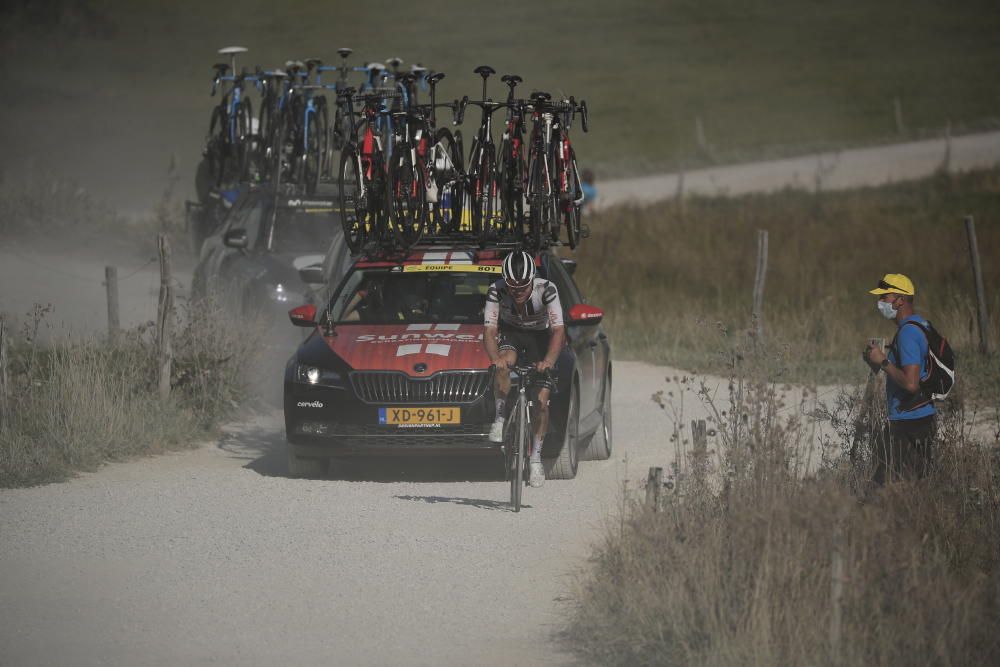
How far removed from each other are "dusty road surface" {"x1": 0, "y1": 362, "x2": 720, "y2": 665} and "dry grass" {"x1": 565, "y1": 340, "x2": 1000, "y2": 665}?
482 mm

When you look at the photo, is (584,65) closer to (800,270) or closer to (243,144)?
(800,270)

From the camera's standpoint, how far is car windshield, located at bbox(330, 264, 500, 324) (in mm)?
12852

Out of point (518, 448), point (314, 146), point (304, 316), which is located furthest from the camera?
point (314, 146)

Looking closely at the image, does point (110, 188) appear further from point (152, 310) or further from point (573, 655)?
point (573, 655)

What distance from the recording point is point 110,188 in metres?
48.2

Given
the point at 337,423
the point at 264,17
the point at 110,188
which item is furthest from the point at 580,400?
the point at 264,17

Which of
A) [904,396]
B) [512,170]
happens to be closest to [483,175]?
[512,170]

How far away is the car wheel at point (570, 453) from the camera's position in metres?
12.0

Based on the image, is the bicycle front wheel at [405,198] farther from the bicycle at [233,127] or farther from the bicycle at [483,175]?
the bicycle at [233,127]

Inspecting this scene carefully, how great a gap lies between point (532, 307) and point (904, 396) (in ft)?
10.2

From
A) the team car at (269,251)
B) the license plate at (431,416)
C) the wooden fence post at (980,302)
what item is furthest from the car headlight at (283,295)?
the wooden fence post at (980,302)

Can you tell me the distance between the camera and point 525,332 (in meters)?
11.6

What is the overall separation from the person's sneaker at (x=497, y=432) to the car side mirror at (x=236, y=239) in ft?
22.3

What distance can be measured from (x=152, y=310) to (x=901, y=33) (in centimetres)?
5762
